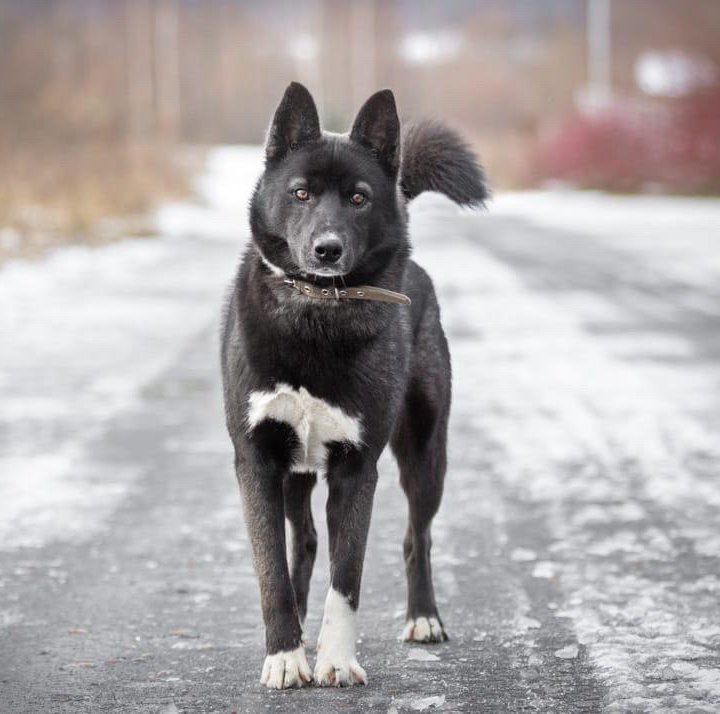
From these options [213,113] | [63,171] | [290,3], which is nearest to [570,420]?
[63,171]

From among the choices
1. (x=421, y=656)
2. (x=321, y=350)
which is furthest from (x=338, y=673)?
(x=321, y=350)

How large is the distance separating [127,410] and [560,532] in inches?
128

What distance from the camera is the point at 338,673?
365 centimetres

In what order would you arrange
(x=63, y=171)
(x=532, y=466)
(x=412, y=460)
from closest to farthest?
1. (x=412, y=460)
2. (x=532, y=466)
3. (x=63, y=171)

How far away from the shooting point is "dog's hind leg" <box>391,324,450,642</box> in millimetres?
4230

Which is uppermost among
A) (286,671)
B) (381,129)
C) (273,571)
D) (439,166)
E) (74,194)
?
(381,129)

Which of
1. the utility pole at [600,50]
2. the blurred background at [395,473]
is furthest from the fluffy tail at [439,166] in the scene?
the utility pole at [600,50]

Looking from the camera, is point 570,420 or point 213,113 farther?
point 213,113

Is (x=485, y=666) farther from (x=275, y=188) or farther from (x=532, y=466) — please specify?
(x=532, y=466)

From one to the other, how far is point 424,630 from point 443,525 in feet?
4.75

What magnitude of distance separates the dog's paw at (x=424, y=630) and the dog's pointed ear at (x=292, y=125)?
4.62 ft

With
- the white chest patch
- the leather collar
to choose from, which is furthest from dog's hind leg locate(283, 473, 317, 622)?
the leather collar

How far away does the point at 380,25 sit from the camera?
282 feet

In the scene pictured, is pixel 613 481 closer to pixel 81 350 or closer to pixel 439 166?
pixel 439 166
